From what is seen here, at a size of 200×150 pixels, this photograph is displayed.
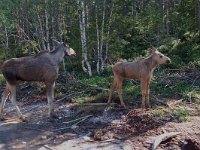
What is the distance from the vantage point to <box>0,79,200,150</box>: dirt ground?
9.01 metres

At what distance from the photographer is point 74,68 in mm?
19531

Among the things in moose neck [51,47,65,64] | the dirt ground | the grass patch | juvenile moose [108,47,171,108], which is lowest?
the dirt ground

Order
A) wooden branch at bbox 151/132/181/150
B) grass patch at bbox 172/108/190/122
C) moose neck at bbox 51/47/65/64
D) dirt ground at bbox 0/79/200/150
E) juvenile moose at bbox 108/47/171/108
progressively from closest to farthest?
1. wooden branch at bbox 151/132/181/150
2. dirt ground at bbox 0/79/200/150
3. grass patch at bbox 172/108/190/122
4. juvenile moose at bbox 108/47/171/108
5. moose neck at bbox 51/47/65/64

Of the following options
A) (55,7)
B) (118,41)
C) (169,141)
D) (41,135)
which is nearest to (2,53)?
(55,7)

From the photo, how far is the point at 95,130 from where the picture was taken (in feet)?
32.1

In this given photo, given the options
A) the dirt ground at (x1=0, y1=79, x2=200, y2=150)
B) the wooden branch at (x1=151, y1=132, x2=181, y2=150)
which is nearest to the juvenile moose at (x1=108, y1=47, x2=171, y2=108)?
the dirt ground at (x1=0, y1=79, x2=200, y2=150)

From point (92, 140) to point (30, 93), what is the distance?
6.17 metres

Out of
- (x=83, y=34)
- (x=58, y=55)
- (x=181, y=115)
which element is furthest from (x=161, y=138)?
(x=83, y=34)

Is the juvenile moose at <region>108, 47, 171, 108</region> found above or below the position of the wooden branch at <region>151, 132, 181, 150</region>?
above

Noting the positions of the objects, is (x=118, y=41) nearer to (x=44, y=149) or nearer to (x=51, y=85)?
(x=51, y=85)

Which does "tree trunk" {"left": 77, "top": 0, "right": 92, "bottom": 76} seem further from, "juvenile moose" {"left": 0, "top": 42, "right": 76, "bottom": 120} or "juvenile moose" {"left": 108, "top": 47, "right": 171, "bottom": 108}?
"juvenile moose" {"left": 108, "top": 47, "right": 171, "bottom": 108}

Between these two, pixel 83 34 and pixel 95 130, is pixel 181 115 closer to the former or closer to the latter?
pixel 95 130

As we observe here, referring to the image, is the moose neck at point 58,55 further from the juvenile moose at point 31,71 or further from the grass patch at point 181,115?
the grass patch at point 181,115

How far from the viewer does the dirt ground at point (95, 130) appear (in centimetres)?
901
